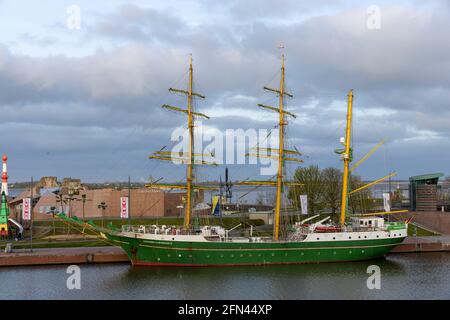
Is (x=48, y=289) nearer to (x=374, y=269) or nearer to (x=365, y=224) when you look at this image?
(x=374, y=269)

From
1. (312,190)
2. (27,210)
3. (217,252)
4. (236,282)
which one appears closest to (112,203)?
(27,210)

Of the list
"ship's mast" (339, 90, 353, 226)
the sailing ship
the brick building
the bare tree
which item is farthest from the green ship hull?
the brick building

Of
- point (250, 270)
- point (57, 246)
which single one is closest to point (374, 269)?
point (250, 270)

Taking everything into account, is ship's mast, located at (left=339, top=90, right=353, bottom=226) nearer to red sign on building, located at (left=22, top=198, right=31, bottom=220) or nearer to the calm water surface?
the calm water surface

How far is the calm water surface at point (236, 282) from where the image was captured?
3772cm

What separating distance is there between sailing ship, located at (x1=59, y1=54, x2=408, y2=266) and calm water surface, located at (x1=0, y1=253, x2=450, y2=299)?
1402 mm

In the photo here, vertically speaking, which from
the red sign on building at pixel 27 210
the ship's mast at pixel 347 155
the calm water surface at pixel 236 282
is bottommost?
the calm water surface at pixel 236 282

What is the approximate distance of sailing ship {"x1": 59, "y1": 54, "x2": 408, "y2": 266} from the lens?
1929 inches

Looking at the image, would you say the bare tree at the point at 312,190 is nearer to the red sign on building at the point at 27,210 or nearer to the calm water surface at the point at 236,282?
the calm water surface at the point at 236,282

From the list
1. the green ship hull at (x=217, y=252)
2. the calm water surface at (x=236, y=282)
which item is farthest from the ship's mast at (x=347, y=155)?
the calm water surface at (x=236, y=282)

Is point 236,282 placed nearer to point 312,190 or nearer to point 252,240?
point 252,240

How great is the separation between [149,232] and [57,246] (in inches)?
399

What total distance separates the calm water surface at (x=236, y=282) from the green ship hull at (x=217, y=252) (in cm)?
122
